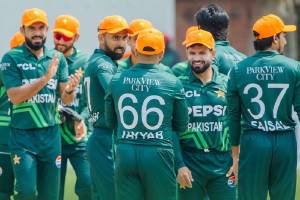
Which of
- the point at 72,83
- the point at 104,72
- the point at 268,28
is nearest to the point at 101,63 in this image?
the point at 104,72

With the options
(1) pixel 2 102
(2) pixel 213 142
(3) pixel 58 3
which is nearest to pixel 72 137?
(1) pixel 2 102

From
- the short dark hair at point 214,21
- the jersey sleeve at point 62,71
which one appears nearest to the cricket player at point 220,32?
the short dark hair at point 214,21

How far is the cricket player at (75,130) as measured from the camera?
1391cm

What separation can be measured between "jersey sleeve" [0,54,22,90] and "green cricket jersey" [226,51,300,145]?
2.48 m

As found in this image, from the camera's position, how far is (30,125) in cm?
1271

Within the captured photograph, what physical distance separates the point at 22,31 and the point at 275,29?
2.95 metres

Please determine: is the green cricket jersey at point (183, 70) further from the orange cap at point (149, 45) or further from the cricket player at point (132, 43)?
the orange cap at point (149, 45)

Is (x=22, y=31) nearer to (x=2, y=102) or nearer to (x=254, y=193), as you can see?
(x=2, y=102)

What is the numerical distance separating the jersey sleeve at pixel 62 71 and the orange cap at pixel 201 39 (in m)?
1.79

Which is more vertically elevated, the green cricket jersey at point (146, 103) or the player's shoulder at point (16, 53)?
the player's shoulder at point (16, 53)

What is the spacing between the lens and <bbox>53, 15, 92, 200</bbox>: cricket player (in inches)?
548

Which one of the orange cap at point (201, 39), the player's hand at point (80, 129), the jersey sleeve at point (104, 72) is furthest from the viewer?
the player's hand at point (80, 129)

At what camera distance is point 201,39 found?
11.7m

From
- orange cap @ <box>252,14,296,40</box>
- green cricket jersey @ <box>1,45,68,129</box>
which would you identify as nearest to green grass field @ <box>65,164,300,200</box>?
green cricket jersey @ <box>1,45,68,129</box>
